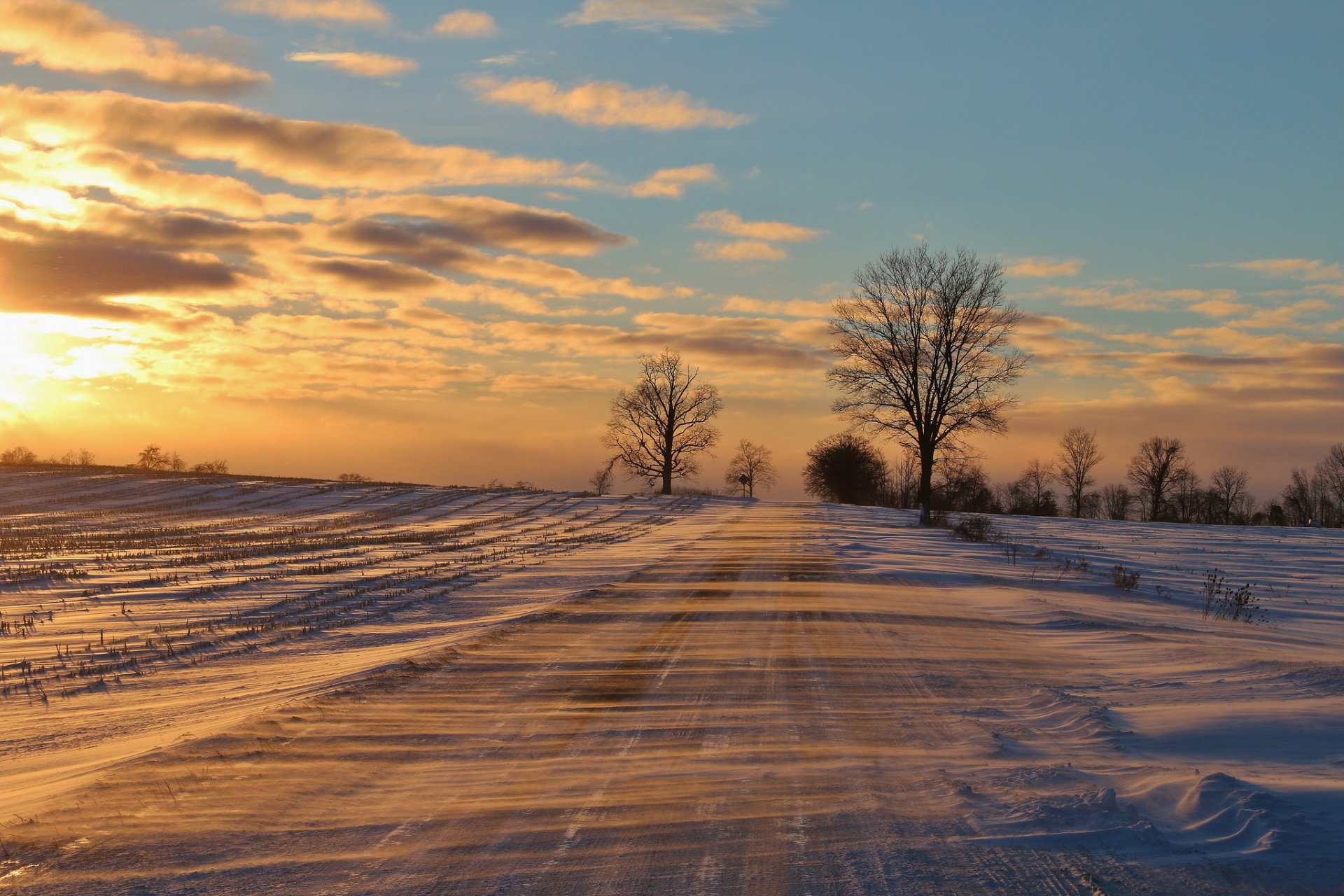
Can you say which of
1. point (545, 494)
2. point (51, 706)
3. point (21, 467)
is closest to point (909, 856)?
point (51, 706)

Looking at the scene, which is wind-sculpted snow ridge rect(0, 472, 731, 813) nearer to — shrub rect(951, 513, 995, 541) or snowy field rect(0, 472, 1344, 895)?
snowy field rect(0, 472, 1344, 895)

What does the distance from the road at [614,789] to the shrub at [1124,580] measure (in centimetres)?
882

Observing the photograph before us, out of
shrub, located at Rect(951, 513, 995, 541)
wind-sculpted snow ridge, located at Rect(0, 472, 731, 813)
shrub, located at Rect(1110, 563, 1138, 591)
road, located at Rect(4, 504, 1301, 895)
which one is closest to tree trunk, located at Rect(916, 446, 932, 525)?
shrub, located at Rect(951, 513, 995, 541)

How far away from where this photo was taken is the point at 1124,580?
18.8 meters

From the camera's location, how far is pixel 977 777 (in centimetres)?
621

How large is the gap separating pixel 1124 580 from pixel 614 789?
51.7 feet

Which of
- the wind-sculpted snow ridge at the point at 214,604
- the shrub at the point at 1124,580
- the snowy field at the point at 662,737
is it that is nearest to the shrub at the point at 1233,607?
the snowy field at the point at 662,737

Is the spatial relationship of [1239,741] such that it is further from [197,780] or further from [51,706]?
[51,706]

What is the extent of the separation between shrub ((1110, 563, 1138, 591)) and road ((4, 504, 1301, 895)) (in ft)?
Result: 28.9

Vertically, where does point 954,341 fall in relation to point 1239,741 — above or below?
above

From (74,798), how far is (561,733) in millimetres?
3131

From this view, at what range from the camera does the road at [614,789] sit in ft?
15.3

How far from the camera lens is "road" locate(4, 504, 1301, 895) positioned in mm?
4672

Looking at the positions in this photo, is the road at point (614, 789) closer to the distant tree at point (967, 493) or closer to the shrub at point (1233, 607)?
the shrub at point (1233, 607)
